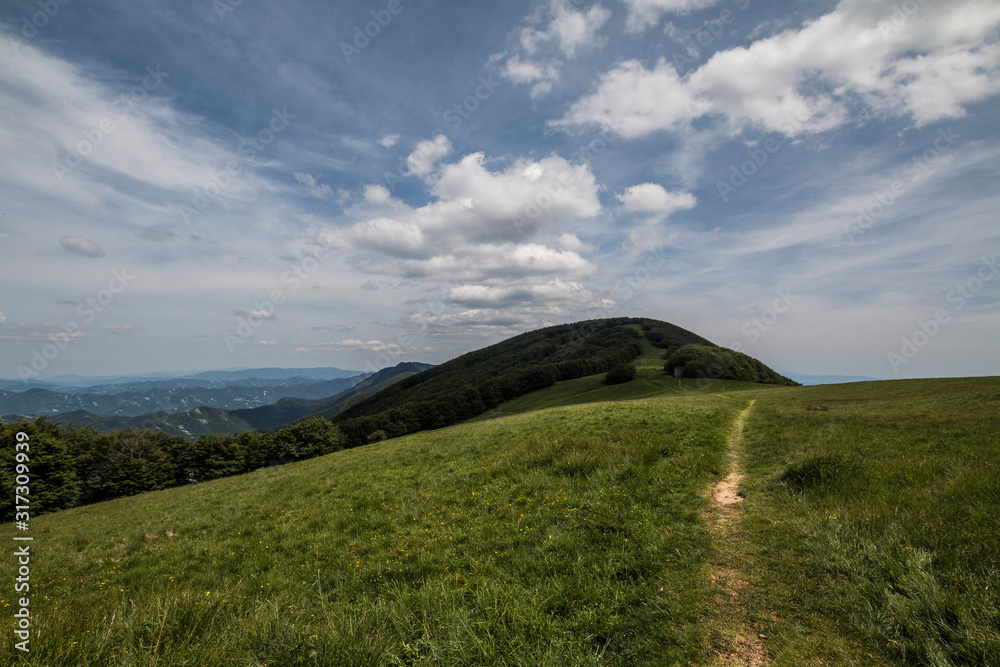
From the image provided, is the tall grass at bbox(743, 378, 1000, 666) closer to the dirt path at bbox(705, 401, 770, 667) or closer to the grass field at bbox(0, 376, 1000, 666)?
the grass field at bbox(0, 376, 1000, 666)

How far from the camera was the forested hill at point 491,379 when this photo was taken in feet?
309

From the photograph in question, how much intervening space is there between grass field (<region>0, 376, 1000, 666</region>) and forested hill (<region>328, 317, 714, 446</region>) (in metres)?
76.8

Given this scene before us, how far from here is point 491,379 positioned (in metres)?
126

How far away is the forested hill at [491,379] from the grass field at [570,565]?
252 ft

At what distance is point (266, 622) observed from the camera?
4.95 m

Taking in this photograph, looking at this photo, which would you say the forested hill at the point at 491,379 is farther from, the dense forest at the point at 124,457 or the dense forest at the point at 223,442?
the dense forest at the point at 124,457

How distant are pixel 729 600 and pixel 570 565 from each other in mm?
2693

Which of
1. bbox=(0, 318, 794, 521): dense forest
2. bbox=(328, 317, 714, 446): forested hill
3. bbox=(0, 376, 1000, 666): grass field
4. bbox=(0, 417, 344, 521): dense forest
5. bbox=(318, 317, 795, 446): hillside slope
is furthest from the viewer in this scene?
bbox=(328, 317, 714, 446): forested hill

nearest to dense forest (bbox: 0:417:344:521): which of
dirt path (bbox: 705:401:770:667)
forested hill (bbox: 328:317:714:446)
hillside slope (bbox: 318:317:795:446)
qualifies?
forested hill (bbox: 328:317:714:446)

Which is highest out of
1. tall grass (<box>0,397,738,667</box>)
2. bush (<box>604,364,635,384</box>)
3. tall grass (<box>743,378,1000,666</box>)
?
bush (<box>604,364,635,384</box>)

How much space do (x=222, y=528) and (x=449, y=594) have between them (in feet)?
35.9

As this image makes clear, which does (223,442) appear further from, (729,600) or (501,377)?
(729,600)

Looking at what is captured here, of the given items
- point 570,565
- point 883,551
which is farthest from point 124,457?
Result: point 883,551

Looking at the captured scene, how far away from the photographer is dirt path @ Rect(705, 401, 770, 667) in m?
4.70
